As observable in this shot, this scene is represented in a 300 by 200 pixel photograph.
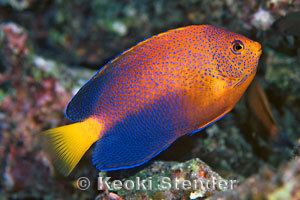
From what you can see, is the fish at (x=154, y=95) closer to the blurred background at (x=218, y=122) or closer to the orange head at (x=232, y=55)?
the orange head at (x=232, y=55)

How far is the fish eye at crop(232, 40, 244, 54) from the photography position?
2.34 m

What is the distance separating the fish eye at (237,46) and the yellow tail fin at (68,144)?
46.5 inches

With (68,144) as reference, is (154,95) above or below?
above

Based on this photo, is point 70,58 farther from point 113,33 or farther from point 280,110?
point 280,110

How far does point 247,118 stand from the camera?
375 centimetres

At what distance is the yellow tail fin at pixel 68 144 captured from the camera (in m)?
2.28

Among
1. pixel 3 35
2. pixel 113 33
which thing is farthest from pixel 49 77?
pixel 113 33

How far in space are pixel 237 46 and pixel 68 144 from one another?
141 centimetres

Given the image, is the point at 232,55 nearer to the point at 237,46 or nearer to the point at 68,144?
the point at 237,46

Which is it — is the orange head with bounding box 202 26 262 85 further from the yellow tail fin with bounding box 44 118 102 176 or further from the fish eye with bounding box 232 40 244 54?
the yellow tail fin with bounding box 44 118 102 176

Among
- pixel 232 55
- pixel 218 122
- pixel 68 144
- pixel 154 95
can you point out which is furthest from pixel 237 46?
pixel 218 122

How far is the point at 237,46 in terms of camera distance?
2.34m

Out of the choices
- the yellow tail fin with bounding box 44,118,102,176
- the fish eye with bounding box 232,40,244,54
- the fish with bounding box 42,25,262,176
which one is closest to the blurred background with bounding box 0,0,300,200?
the fish with bounding box 42,25,262,176

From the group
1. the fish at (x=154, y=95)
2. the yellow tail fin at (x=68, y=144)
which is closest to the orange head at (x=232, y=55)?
the fish at (x=154, y=95)
